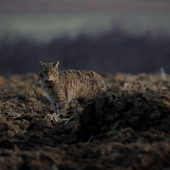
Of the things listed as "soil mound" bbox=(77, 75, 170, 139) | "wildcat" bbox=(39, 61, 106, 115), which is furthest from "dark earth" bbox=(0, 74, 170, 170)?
"wildcat" bbox=(39, 61, 106, 115)

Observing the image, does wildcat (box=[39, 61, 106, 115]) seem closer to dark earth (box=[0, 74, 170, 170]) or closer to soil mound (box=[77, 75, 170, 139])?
dark earth (box=[0, 74, 170, 170])

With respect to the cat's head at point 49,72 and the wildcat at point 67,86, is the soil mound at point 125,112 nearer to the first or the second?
the wildcat at point 67,86

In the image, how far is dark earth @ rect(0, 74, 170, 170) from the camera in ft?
9.34

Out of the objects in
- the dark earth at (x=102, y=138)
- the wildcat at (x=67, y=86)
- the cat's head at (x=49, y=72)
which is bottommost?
the dark earth at (x=102, y=138)

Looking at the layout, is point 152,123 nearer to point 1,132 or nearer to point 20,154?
point 20,154

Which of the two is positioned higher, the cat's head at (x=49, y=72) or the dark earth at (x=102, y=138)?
the cat's head at (x=49, y=72)

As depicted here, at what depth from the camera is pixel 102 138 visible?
3.98m

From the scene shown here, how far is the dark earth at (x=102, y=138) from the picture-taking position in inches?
112

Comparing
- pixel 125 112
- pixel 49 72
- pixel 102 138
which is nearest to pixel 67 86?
pixel 49 72

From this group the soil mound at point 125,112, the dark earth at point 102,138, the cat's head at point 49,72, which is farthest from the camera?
the cat's head at point 49,72

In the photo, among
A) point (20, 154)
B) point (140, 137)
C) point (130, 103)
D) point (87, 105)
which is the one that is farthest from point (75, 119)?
point (20, 154)

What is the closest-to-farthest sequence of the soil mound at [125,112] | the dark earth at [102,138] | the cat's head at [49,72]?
1. the dark earth at [102,138]
2. the soil mound at [125,112]
3. the cat's head at [49,72]

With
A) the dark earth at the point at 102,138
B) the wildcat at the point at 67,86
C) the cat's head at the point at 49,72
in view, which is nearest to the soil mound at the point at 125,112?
the dark earth at the point at 102,138

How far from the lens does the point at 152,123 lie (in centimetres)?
407
